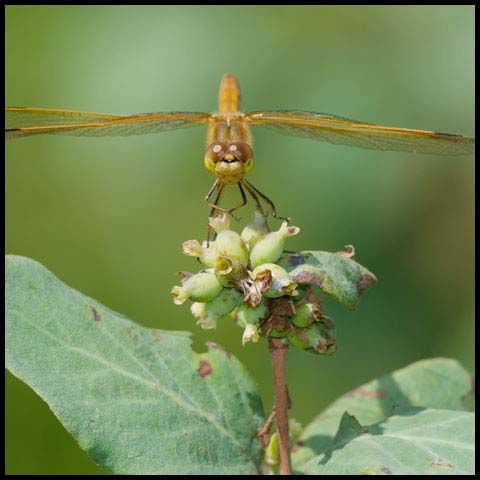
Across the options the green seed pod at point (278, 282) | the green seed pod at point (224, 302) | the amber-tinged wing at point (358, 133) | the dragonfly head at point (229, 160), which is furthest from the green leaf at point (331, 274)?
the amber-tinged wing at point (358, 133)

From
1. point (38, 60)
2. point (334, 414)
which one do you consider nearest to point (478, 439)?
point (334, 414)

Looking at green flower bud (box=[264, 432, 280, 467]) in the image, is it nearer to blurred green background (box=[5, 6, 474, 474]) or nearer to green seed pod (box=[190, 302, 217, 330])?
green seed pod (box=[190, 302, 217, 330])

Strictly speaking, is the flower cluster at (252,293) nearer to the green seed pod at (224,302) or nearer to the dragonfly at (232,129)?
the green seed pod at (224,302)

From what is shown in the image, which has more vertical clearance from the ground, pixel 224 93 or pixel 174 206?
pixel 224 93

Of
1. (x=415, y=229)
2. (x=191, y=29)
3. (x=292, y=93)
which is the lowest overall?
(x=415, y=229)

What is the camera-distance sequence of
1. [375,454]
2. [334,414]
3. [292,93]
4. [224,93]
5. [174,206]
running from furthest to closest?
[292,93] → [174,206] → [224,93] → [334,414] → [375,454]

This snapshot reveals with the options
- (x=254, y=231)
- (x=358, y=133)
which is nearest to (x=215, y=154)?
(x=358, y=133)

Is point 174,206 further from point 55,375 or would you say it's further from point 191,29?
point 55,375
